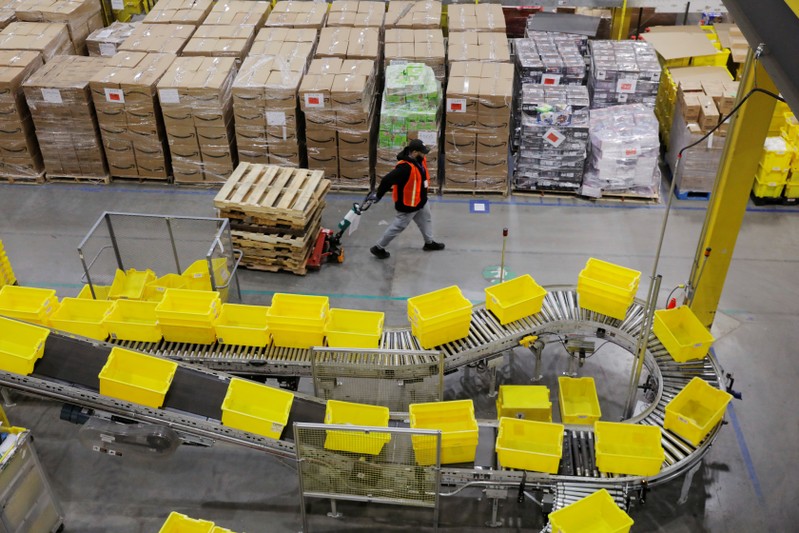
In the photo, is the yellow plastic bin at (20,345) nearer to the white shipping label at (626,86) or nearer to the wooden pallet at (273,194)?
the wooden pallet at (273,194)

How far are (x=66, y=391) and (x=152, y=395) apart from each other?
80cm

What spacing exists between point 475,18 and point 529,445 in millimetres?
8521

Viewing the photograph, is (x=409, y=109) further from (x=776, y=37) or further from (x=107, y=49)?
(x=776, y=37)

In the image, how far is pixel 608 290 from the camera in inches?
320

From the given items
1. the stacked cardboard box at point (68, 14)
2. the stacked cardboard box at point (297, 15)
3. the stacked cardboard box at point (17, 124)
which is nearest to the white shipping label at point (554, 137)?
the stacked cardboard box at point (297, 15)

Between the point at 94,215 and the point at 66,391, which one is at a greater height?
the point at 66,391

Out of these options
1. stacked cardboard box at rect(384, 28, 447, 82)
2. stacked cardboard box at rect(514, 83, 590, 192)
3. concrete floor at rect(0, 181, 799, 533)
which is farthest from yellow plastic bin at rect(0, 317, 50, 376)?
stacked cardboard box at rect(514, 83, 590, 192)

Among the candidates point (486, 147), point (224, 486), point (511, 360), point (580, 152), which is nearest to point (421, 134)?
point (486, 147)

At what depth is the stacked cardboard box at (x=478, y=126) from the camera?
36.2ft

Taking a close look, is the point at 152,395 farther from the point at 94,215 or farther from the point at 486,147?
the point at 486,147

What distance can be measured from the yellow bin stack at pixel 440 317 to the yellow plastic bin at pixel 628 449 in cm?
172

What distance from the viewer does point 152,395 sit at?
277 inches

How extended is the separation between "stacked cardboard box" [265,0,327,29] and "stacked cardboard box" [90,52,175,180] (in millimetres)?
2000

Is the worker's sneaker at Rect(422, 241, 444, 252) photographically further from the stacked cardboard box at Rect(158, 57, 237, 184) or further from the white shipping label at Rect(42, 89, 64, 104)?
the white shipping label at Rect(42, 89, 64, 104)
